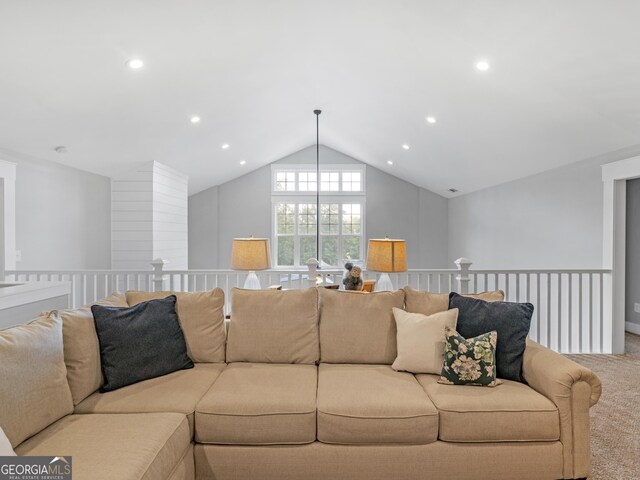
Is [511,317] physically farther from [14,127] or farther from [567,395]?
[14,127]

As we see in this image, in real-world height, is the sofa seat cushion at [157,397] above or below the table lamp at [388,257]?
below

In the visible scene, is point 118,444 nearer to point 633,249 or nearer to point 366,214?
point 633,249

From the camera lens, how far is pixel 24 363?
67.3 inches

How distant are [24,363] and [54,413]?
0.29m

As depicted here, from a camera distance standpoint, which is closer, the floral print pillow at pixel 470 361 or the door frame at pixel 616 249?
the floral print pillow at pixel 470 361

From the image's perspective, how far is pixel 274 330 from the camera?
2748mm

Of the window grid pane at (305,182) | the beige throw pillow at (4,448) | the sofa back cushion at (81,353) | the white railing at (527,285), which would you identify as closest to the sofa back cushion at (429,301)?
the white railing at (527,285)

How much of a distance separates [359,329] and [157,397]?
126 cm

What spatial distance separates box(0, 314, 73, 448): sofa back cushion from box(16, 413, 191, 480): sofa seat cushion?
Answer: 7cm

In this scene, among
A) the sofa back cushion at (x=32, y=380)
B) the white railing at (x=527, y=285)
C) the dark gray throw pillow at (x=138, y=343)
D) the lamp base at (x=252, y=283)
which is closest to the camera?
the sofa back cushion at (x=32, y=380)

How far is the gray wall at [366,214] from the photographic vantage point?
914cm

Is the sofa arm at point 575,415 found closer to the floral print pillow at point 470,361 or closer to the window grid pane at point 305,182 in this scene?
the floral print pillow at point 470,361

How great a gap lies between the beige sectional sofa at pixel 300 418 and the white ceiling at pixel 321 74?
218 centimetres

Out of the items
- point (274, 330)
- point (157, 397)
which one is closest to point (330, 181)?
point (274, 330)
